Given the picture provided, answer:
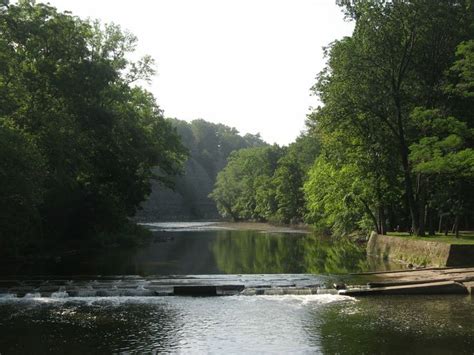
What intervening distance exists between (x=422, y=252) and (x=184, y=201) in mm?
134665

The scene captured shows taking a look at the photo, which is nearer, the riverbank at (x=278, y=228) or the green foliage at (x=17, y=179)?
the green foliage at (x=17, y=179)

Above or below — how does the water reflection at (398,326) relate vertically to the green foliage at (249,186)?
below

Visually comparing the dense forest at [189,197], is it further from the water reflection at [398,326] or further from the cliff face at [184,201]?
the water reflection at [398,326]

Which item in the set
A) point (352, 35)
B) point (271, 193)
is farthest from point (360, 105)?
point (271, 193)

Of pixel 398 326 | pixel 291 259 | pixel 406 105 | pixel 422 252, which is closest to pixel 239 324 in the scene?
pixel 398 326

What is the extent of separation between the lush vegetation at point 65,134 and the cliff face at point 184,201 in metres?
90.7

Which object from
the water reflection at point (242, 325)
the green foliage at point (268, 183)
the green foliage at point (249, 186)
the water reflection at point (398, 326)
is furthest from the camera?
the green foliage at point (249, 186)

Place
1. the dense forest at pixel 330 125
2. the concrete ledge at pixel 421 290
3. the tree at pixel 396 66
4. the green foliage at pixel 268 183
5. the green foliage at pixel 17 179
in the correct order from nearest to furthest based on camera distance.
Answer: the concrete ledge at pixel 421 290, the green foliage at pixel 17 179, the dense forest at pixel 330 125, the tree at pixel 396 66, the green foliage at pixel 268 183

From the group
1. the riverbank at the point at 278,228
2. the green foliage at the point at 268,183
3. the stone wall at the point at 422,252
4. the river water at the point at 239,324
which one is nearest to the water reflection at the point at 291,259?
the stone wall at the point at 422,252

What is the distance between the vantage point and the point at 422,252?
30.6 metres

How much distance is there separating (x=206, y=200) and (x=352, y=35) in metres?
131

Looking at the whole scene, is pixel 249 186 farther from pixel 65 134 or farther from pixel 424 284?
pixel 424 284

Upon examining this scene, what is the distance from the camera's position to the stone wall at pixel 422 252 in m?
27.3

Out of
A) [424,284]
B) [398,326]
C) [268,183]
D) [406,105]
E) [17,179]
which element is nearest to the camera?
[398,326]
